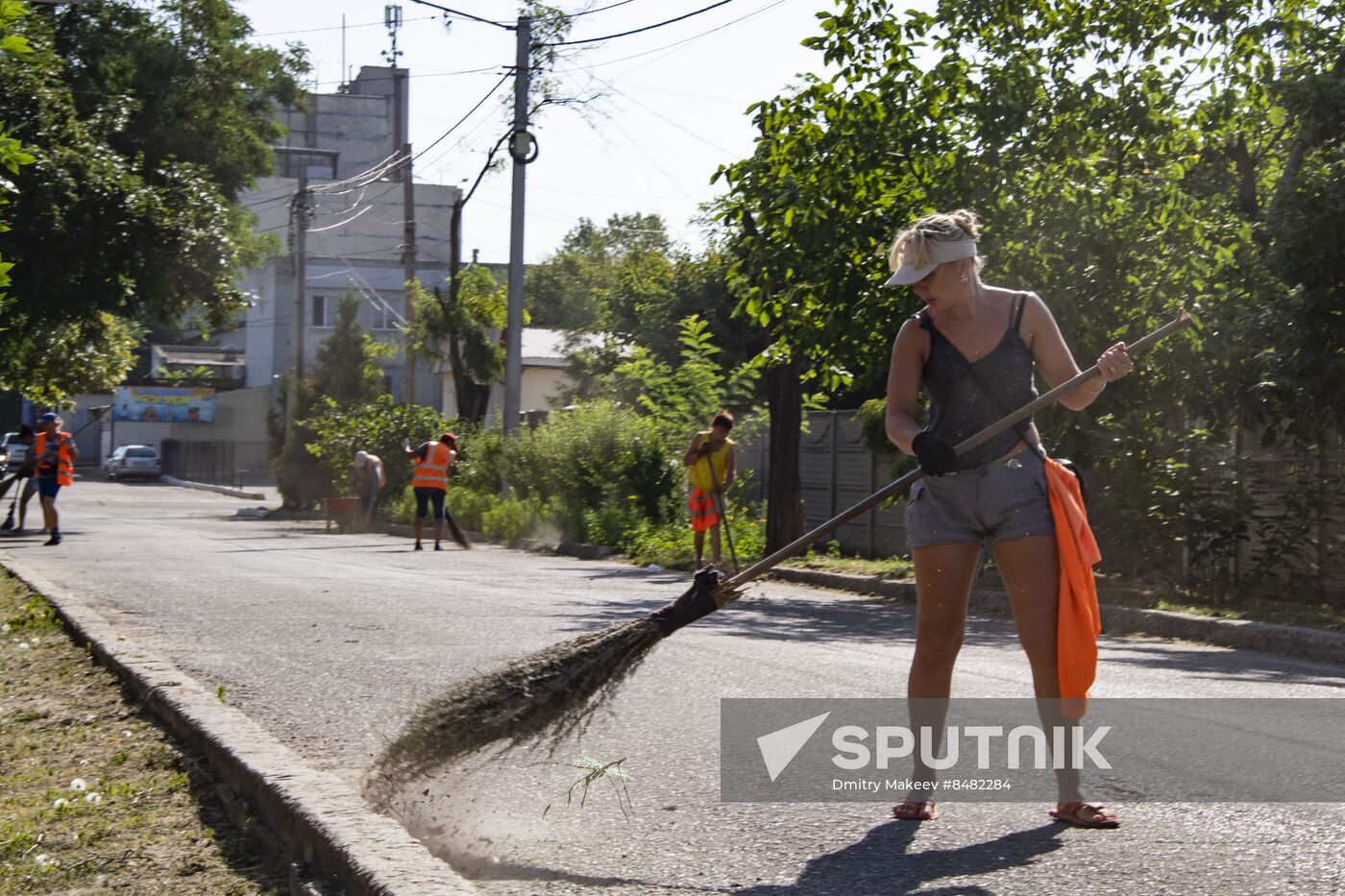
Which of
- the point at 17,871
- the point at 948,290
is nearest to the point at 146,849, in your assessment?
the point at 17,871

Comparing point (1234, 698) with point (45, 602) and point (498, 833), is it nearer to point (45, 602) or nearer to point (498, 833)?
point (498, 833)

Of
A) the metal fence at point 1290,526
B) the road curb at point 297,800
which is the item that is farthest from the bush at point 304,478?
the road curb at point 297,800

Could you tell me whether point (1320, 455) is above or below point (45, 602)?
above

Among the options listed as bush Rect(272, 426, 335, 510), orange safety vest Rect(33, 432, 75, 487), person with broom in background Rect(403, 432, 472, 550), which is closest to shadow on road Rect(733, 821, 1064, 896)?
person with broom in background Rect(403, 432, 472, 550)

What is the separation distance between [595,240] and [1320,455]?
72868mm

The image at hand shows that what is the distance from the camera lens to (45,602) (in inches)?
425

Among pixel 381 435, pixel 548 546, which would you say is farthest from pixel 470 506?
pixel 381 435

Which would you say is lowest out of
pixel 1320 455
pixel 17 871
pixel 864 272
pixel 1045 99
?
pixel 17 871

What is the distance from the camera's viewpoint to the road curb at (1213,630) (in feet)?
31.9

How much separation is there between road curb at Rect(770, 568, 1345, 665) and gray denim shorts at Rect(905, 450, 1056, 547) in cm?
604

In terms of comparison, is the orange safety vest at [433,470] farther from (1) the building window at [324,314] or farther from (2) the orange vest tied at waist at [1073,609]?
(1) the building window at [324,314]

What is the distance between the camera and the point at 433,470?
21.4 metres

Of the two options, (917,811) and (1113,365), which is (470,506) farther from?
(1113,365)

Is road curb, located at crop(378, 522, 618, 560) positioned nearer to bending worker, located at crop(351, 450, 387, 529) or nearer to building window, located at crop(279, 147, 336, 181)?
bending worker, located at crop(351, 450, 387, 529)
